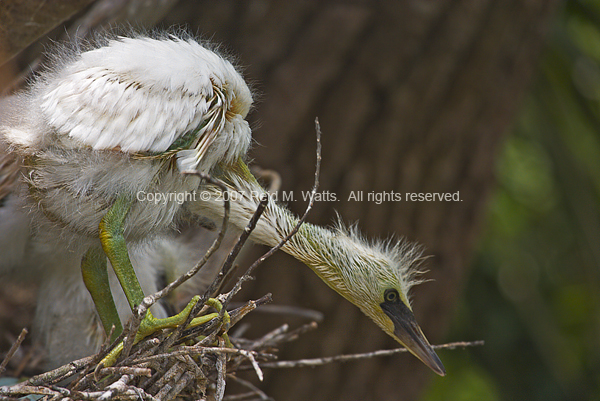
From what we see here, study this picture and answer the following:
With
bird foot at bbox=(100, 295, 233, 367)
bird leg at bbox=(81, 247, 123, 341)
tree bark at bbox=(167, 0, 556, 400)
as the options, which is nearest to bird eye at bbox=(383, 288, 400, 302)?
bird foot at bbox=(100, 295, 233, 367)

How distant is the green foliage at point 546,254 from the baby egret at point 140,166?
4.49 ft

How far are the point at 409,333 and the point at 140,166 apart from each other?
1.83ft

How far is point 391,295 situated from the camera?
0.97 meters

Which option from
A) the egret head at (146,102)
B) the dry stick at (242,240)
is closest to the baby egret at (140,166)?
the egret head at (146,102)

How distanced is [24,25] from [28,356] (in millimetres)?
761

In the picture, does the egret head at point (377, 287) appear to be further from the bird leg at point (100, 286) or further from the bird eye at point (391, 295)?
the bird leg at point (100, 286)

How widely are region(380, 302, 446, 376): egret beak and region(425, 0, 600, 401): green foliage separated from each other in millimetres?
1285

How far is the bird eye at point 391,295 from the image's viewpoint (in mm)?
959

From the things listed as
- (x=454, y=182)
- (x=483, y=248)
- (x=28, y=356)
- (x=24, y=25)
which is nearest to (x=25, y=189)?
(x=24, y=25)

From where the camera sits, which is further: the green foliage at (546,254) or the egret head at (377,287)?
the green foliage at (546,254)

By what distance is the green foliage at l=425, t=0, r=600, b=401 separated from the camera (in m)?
2.08

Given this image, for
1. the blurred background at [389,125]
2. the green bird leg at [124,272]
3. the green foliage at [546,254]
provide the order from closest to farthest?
the green bird leg at [124,272] < the blurred background at [389,125] < the green foliage at [546,254]

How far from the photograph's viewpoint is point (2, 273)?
1.21 m

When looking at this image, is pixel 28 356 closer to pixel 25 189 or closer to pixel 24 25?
pixel 25 189
